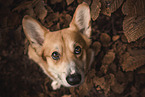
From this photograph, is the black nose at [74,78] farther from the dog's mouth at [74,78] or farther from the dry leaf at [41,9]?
the dry leaf at [41,9]

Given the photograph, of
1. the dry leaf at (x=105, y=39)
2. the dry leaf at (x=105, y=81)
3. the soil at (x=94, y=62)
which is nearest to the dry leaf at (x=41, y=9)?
the soil at (x=94, y=62)

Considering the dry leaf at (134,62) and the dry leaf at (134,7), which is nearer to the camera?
the dry leaf at (134,7)

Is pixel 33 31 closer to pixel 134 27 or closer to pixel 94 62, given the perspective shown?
pixel 94 62

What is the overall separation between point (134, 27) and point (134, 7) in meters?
0.19

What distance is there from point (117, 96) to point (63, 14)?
5.39ft

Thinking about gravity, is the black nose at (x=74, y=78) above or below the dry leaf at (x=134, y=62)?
below

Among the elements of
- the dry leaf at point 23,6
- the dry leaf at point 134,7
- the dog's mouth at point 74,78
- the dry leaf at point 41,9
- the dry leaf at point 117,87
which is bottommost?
the dry leaf at point 117,87

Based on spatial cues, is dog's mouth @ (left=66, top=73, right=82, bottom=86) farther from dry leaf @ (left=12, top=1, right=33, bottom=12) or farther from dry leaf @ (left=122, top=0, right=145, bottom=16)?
dry leaf @ (left=12, top=1, right=33, bottom=12)

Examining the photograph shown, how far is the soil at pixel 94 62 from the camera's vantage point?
1.26 m

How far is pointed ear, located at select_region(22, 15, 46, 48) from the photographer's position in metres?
1.27

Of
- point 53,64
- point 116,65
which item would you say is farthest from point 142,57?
point 53,64

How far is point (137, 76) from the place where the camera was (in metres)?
1.47

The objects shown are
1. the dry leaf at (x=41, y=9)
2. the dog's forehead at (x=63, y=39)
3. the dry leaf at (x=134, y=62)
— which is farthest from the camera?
the dog's forehead at (x=63, y=39)

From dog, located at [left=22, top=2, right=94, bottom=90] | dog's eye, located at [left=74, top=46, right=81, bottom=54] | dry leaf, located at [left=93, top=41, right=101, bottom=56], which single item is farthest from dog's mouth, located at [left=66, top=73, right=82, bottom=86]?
dry leaf, located at [left=93, top=41, right=101, bottom=56]
